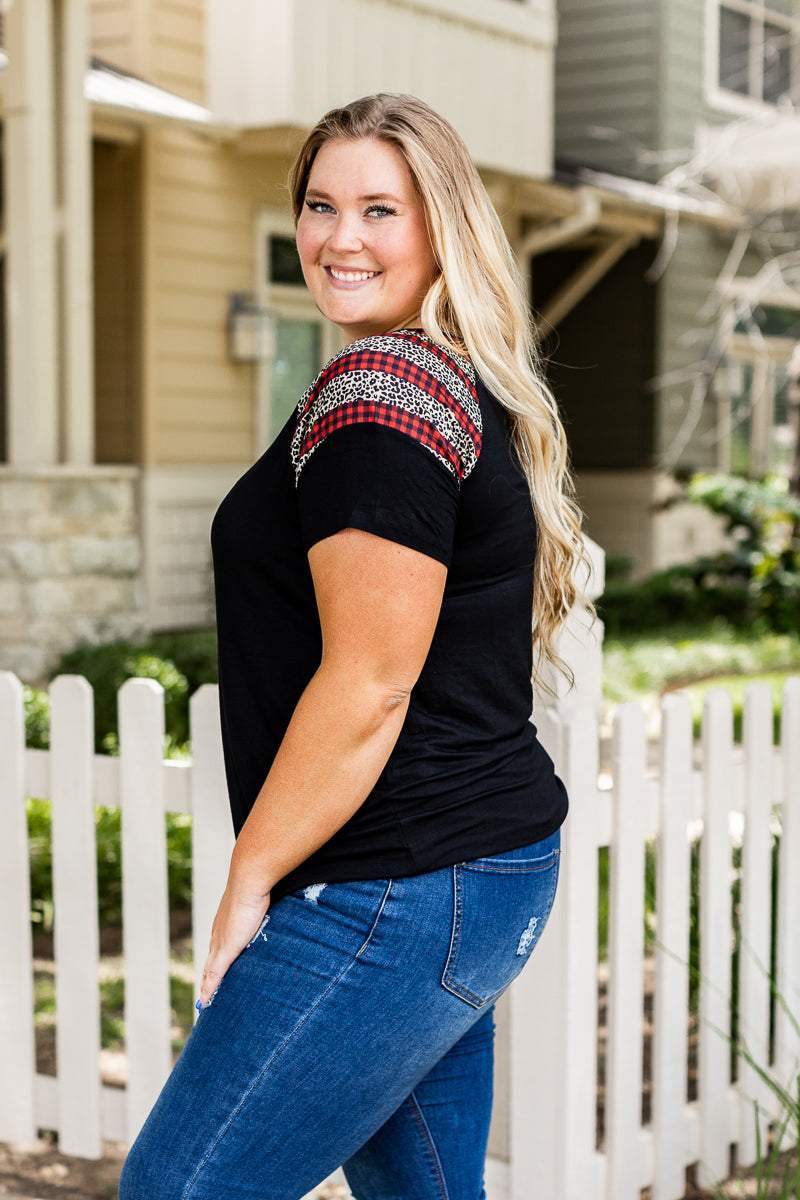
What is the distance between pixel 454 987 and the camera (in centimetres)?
149

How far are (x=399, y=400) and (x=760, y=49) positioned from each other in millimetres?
13507

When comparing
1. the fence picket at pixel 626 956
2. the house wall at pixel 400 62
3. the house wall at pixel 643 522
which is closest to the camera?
the fence picket at pixel 626 956

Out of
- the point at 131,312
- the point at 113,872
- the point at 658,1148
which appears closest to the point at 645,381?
the point at 131,312

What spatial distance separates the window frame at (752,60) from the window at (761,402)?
196cm

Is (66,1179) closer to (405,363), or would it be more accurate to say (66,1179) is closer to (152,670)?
(405,363)

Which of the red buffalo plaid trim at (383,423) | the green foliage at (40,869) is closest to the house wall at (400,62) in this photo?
the green foliage at (40,869)

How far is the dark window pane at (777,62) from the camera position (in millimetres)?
13328

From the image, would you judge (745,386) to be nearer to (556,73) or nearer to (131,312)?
(556,73)

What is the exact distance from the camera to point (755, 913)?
2814 mm

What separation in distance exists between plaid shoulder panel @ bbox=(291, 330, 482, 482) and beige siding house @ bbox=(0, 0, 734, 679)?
5923mm

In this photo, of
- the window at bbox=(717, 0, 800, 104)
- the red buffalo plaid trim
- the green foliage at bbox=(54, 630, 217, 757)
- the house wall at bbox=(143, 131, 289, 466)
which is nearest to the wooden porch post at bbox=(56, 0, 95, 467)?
the green foliage at bbox=(54, 630, 217, 757)

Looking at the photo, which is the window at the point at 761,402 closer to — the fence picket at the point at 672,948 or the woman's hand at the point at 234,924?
the fence picket at the point at 672,948

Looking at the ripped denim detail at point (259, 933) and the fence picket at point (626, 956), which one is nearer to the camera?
the ripped denim detail at point (259, 933)

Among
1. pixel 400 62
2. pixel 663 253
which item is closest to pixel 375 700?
pixel 400 62
